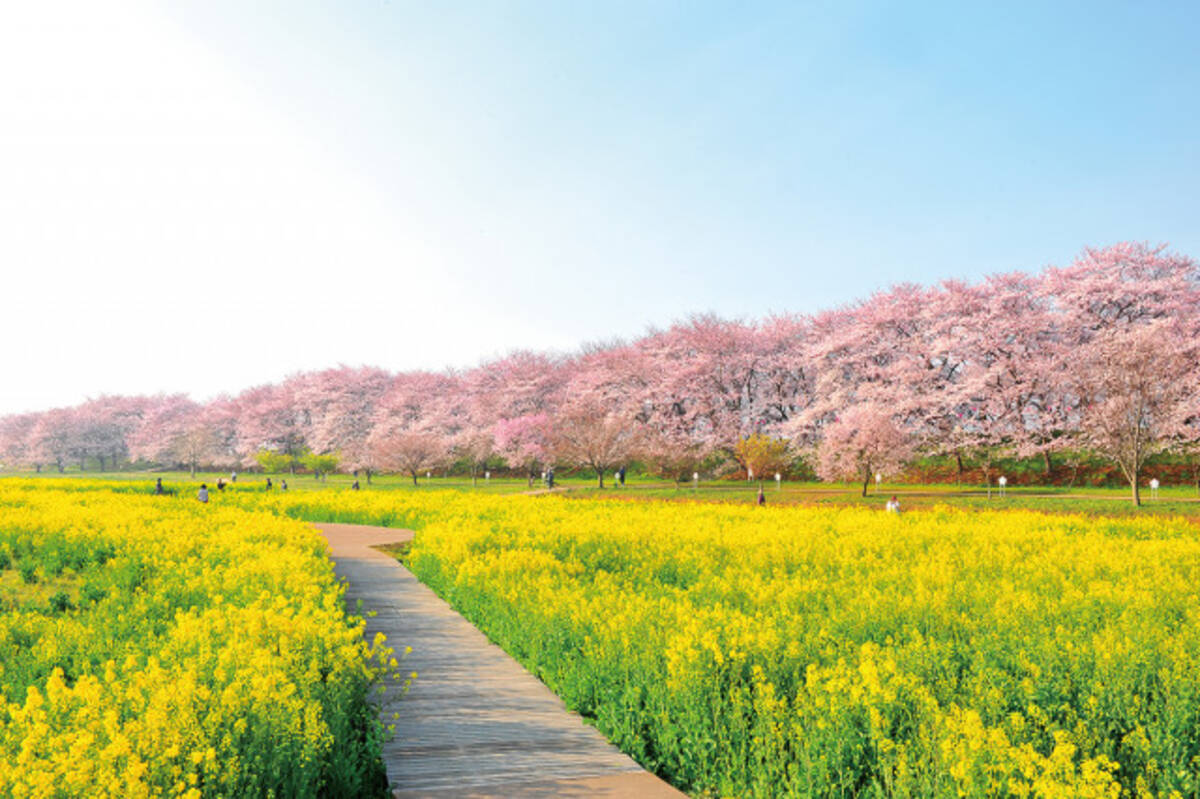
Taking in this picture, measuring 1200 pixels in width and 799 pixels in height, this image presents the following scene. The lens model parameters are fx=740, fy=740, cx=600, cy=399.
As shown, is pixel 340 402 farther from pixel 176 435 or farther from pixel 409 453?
pixel 409 453

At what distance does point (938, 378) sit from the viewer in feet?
167

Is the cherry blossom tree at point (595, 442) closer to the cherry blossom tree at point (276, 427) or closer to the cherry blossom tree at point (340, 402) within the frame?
the cherry blossom tree at point (340, 402)

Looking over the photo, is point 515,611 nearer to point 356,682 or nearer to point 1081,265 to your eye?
point 356,682

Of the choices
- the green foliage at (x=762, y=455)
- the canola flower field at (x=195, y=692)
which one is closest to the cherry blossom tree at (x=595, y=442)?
the green foliage at (x=762, y=455)

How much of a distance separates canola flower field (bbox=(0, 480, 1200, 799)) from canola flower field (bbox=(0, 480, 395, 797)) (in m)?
0.08

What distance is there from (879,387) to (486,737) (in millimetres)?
49190

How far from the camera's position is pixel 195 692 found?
473 centimetres

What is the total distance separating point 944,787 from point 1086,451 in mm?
44097

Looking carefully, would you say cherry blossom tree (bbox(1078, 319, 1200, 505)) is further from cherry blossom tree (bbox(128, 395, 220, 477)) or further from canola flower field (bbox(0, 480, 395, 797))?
cherry blossom tree (bbox(128, 395, 220, 477))

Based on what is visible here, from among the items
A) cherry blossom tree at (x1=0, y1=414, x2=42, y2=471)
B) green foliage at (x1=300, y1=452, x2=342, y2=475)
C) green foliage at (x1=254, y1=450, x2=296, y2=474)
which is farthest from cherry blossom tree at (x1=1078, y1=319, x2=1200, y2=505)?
cherry blossom tree at (x1=0, y1=414, x2=42, y2=471)

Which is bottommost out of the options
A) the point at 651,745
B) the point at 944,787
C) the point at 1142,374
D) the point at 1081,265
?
the point at 651,745

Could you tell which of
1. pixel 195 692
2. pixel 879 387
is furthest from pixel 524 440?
pixel 195 692

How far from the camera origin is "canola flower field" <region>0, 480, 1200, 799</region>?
469cm

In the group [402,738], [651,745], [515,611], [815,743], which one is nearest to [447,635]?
[515,611]
